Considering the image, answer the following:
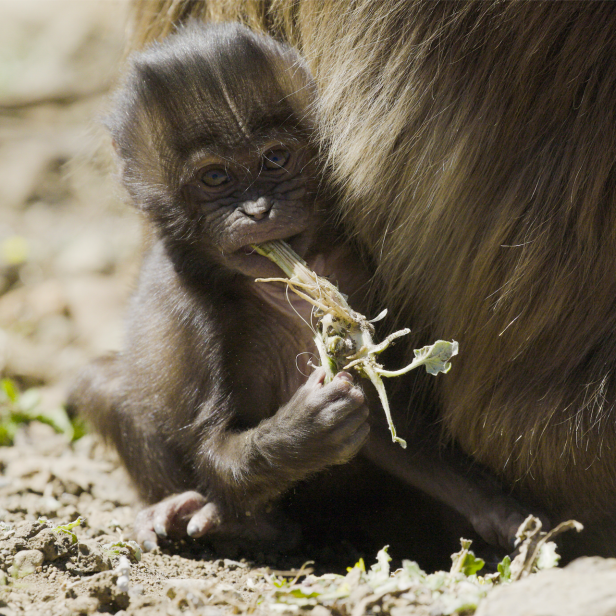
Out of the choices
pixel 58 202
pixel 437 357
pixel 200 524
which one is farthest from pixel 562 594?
pixel 58 202

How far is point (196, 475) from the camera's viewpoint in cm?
359

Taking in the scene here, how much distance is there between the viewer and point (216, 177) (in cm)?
308

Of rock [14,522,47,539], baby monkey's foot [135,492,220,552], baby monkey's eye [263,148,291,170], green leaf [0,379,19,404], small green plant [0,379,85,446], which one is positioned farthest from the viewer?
green leaf [0,379,19,404]

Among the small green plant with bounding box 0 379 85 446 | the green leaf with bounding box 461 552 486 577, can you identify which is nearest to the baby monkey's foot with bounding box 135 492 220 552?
the green leaf with bounding box 461 552 486 577

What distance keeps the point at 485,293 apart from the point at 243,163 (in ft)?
3.06

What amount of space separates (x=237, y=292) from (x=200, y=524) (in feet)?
2.92

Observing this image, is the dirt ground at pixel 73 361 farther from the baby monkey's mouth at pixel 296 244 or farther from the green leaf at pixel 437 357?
the baby monkey's mouth at pixel 296 244

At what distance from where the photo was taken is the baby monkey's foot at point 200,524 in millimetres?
3383

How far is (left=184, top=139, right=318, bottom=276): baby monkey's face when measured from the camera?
298 centimetres

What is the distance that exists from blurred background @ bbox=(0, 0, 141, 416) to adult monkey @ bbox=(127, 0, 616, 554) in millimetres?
1338

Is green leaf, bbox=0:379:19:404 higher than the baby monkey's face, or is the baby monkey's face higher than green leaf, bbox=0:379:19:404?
the baby monkey's face

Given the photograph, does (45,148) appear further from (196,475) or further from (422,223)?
(422,223)

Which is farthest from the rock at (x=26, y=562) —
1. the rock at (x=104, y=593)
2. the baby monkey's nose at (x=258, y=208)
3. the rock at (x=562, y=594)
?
the rock at (x=562, y=594)

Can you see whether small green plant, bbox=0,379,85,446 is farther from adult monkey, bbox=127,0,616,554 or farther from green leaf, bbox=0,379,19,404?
adult monkey, bbox=127,0,616,554
